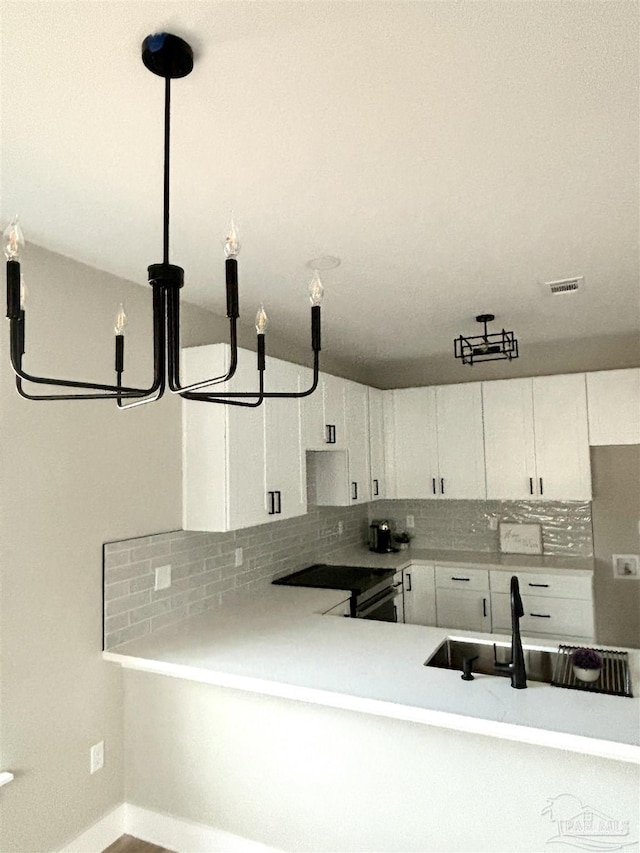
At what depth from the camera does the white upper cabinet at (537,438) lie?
13.9 feet

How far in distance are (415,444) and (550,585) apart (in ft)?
4.96

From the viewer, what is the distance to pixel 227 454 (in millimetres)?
2938

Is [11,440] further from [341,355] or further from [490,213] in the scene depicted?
[341,355]

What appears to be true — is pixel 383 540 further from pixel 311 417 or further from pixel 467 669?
pixel 467 669

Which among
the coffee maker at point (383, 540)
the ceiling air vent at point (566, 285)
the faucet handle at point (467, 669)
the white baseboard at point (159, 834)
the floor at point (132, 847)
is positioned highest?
the ceiling air vent at point (566, 285)

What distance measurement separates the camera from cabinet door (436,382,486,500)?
4.59 m

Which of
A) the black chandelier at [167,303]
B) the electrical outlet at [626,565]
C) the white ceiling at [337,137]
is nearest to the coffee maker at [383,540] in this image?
the electrical outlet at [626,565]

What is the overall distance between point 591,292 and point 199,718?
2925 mm

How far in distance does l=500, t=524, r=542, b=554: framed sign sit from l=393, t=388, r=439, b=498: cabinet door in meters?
0.65

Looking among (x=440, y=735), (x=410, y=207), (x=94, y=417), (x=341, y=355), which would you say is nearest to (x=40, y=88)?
(x=410, y=207)

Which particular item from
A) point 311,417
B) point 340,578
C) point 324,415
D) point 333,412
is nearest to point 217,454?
point 311,417

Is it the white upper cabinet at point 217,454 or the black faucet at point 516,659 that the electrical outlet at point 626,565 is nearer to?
the black faucet at point 516,659

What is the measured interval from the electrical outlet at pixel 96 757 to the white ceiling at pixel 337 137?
213 centimetres

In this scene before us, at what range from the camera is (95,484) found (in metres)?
2.51
